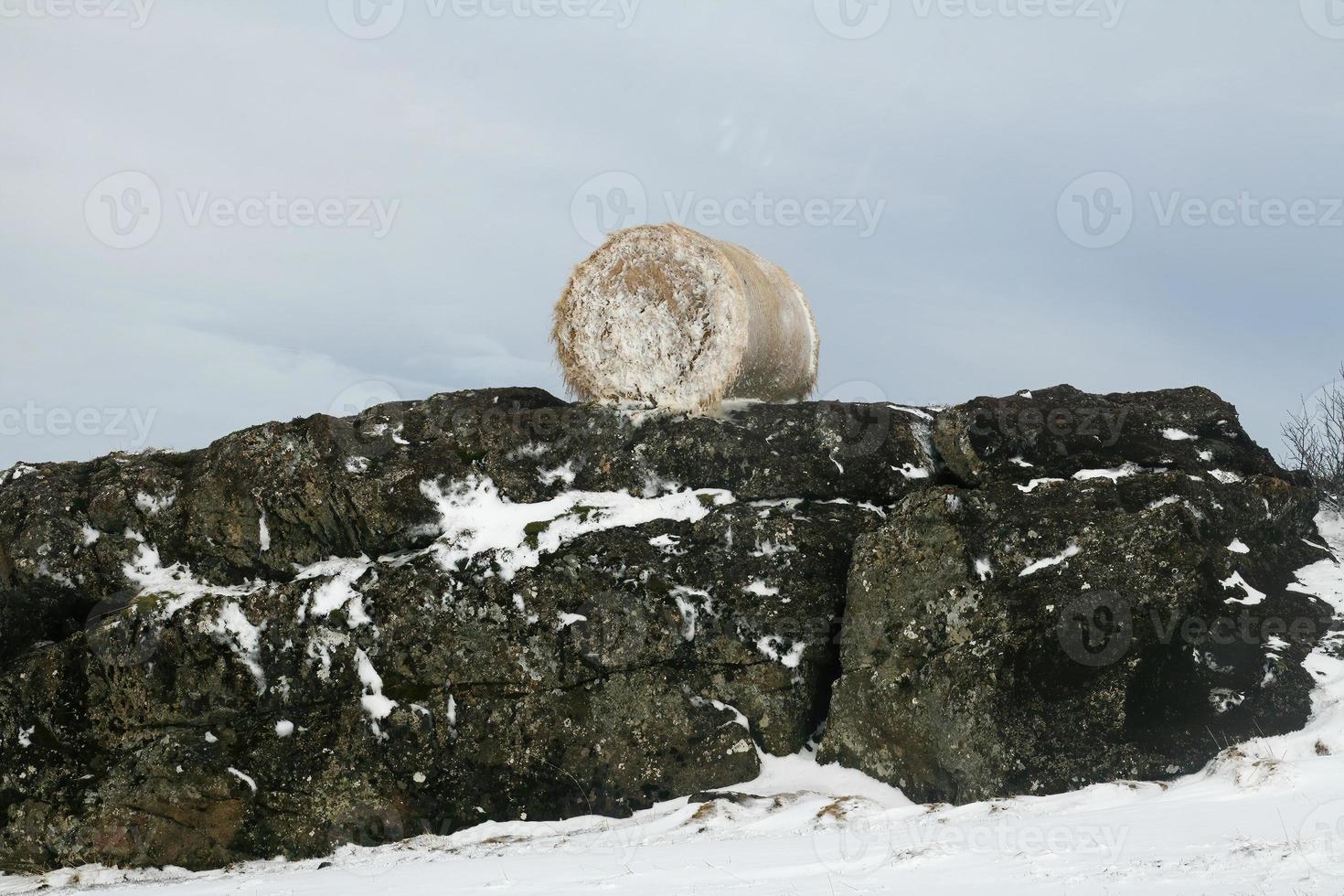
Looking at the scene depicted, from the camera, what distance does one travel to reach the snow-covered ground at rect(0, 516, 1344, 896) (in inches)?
249

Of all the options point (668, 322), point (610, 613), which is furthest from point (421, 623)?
point (668, 322)

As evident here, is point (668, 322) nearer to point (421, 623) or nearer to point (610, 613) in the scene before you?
point (610, 613)

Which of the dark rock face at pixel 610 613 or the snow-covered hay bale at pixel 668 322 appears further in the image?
the snow-covered hay bale at pixel 668 322

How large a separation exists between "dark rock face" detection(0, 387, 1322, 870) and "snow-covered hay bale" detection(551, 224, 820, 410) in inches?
12.6

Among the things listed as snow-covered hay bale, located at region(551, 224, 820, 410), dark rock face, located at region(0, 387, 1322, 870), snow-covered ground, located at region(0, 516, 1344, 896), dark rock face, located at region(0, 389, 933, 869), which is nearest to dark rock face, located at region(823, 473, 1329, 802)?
dark rock face, located at region(0, 387, 1322, 870)

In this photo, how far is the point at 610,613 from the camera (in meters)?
10.2

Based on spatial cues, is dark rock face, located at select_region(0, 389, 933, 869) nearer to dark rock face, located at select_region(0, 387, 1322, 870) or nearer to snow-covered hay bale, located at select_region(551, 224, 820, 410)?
dark rock face, located at select_region(0, 387, 1322, 870)

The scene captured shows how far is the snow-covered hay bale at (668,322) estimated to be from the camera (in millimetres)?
10742

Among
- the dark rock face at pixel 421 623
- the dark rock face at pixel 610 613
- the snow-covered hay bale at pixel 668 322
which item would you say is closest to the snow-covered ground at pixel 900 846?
the dark rock face at pixel 610 613

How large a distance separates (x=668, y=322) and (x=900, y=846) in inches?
198

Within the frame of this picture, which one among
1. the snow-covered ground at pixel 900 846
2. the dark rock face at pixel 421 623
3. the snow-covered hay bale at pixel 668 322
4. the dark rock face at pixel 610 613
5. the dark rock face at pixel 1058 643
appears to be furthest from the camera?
the snow-covered hay bale at pixel 668 322

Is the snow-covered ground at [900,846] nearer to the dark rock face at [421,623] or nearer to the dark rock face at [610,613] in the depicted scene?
the dark rock face at [610,613]

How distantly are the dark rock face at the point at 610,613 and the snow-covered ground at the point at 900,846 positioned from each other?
30 cm

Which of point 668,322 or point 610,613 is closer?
point 610,613
